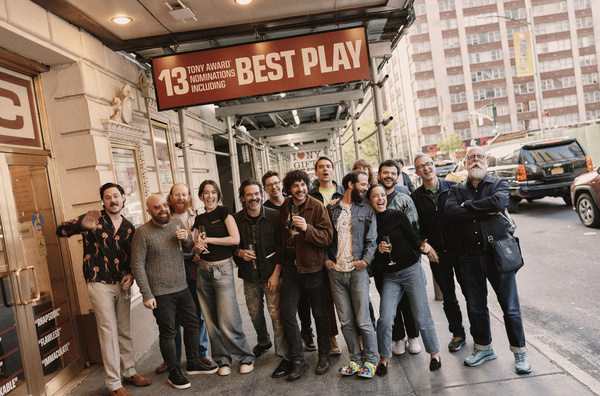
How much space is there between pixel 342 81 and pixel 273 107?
3.24 m

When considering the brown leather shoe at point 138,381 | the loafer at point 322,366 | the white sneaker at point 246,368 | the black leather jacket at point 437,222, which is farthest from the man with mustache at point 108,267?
the black leather jacket at point 437,222

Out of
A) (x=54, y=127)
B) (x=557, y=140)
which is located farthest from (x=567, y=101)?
(x=54, y=127)

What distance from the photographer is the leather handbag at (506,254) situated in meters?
3.78

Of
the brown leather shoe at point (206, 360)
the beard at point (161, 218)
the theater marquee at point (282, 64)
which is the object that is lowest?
the brown leather shoe at point (206, 360)

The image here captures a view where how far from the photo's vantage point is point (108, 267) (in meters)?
4.18

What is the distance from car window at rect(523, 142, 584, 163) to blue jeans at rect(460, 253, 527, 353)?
9428 mm

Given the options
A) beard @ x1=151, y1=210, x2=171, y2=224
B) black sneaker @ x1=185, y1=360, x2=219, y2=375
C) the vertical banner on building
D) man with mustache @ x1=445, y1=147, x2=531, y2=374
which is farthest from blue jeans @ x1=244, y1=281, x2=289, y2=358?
the vertical banner on building

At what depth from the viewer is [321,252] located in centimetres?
414

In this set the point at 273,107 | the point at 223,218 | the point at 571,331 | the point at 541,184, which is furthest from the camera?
the point at 541,184

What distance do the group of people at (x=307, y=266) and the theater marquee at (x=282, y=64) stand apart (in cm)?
146

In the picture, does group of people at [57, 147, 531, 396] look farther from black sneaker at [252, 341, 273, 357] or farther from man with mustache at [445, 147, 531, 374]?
black sneaker at [252, 341, 273, 357]

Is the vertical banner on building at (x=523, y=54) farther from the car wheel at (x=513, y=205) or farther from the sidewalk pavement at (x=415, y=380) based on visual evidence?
the sidewalk pavement at (x=415, y=380)

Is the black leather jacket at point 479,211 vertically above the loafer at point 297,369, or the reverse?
the black leather jacket at point 479,211

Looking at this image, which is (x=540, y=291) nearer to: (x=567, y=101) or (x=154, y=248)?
(x=154, y=248)
